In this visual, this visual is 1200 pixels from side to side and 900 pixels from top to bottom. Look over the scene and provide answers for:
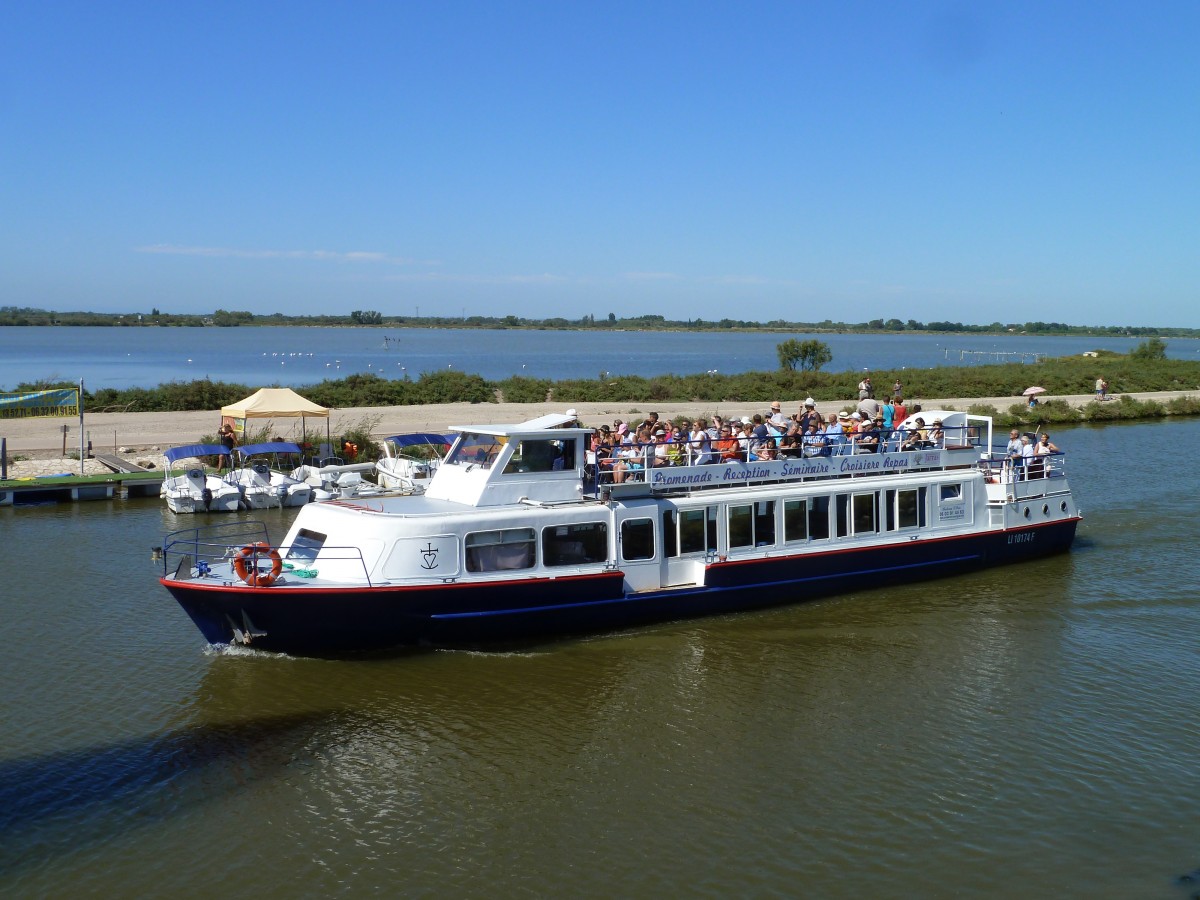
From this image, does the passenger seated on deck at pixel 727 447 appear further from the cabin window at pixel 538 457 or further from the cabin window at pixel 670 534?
the cabin window at pixel 538 457

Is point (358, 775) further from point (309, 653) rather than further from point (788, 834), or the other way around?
point (788, 834)

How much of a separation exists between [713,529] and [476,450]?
4463 mm

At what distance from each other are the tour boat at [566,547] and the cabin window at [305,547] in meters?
0.04

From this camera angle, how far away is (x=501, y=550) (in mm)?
15859

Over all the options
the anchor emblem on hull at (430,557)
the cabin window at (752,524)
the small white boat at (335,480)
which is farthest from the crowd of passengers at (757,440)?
the small white boat at (335,480)

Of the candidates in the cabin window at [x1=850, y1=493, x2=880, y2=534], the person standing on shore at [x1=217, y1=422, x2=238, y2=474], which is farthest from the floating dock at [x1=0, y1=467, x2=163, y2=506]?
the cabin window at [x1=850, y1=493, x2=880, y2=534]

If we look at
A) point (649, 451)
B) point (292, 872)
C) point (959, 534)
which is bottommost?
point (292, 872)

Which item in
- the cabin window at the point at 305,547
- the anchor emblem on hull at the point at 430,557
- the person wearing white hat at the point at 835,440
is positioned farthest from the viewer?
the person wearing white hat at the point at 835,440

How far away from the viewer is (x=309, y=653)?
15.3 m

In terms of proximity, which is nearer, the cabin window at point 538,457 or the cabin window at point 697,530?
the cabin window at point 538,457

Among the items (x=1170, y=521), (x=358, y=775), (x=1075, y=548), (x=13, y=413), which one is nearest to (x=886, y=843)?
(x=358, y=775)

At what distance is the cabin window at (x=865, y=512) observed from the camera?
1939cm

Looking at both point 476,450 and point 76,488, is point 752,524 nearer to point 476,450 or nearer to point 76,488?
point 476,450

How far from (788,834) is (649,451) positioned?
820 centimetres
